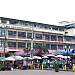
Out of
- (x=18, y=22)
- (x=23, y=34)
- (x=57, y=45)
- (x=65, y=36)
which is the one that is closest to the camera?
(x=23, y=34)

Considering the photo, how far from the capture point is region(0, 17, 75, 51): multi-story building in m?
53.5

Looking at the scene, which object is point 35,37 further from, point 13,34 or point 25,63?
point 25,63

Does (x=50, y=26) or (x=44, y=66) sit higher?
(x=50, y=26)

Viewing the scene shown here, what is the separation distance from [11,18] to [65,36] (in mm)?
18029

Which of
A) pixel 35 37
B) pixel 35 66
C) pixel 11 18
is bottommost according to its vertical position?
pixel 35 66

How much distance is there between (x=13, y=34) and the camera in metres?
54.6

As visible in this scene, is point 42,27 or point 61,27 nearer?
point 42,27

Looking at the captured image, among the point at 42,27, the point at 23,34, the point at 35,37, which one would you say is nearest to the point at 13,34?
the point at 23,34

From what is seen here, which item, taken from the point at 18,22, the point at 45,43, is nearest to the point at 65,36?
the point at 45,43

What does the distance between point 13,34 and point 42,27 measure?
13.5 metres

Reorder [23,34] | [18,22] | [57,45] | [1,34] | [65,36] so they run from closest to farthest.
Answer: [1,34]
[23,34]
[18,22]
[57,45]
[65,36]

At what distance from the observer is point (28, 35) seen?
5797 centimetres

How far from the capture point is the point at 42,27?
218 ft

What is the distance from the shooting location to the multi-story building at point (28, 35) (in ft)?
176
